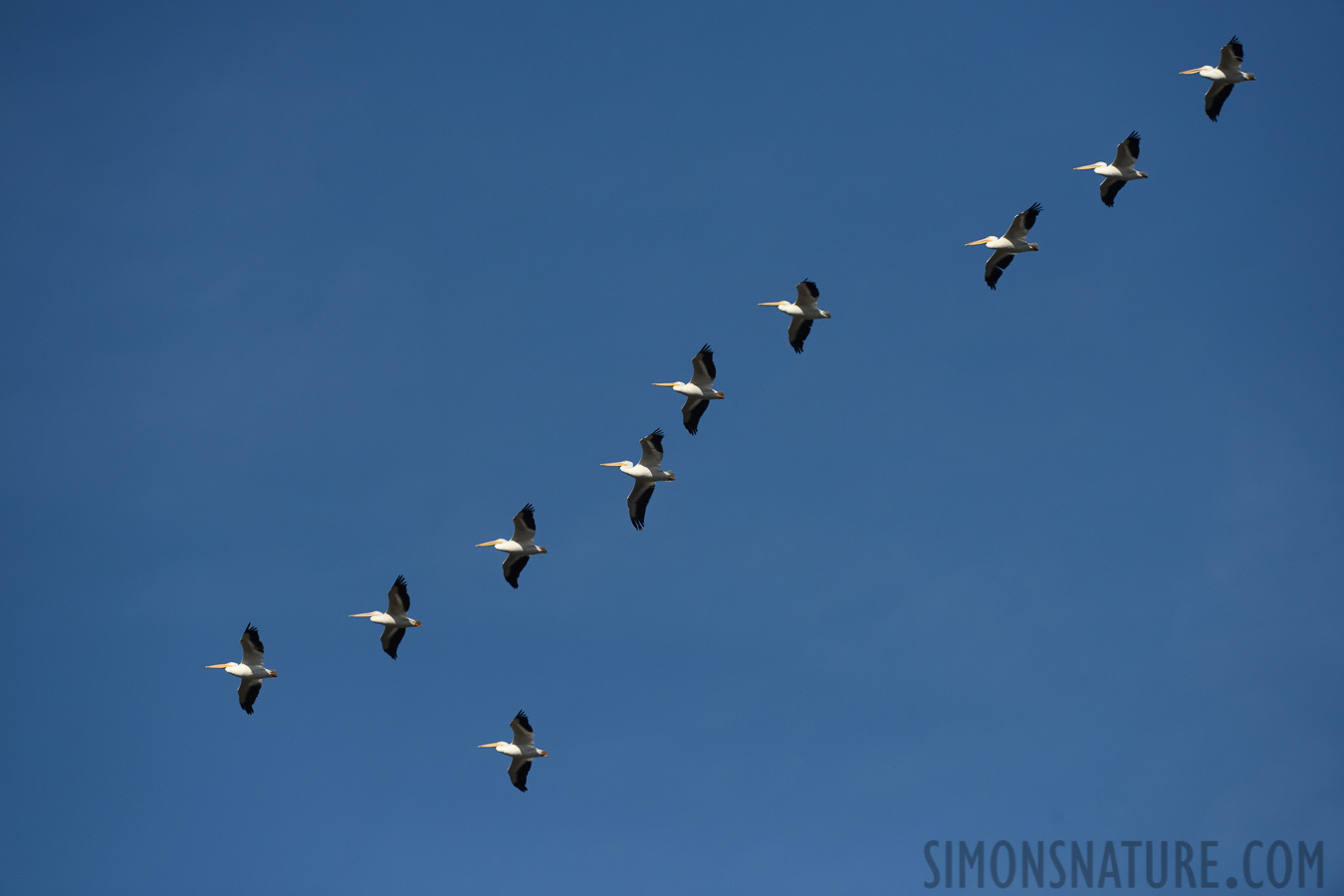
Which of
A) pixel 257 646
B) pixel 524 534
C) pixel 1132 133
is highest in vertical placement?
pixel 1132 133

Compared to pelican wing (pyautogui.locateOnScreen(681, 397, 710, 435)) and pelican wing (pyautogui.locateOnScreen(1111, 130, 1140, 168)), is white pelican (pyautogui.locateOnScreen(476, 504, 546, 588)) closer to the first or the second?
pelican wing (pyautogui.locateOnScreen(681, 397, 710, 435))

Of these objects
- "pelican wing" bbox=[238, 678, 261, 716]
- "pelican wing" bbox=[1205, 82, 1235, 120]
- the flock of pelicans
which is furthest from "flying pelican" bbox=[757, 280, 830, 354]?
"pelican wing" bbox=[238, 678, 261, 716]

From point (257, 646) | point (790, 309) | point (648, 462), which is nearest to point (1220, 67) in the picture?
point (790, 309)

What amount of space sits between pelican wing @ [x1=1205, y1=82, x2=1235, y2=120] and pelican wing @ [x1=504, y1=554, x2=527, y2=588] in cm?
2410

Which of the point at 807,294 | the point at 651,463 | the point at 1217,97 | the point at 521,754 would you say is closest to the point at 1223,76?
the point at 1217,97

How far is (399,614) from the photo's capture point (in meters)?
52.7

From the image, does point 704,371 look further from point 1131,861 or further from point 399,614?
point 1131,861

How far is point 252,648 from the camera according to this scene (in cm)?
5316

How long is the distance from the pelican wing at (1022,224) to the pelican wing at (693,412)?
10298 mm

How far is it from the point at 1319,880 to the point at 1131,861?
8412 mm

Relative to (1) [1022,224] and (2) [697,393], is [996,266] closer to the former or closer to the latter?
(1) [1022,224]

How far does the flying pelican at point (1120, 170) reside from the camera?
2115 inches

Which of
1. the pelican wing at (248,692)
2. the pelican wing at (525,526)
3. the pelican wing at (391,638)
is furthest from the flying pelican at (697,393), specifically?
the pelican wing at (248,692)

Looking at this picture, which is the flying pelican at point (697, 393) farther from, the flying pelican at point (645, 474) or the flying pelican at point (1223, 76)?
the flying pelican at point (1223, 76)
